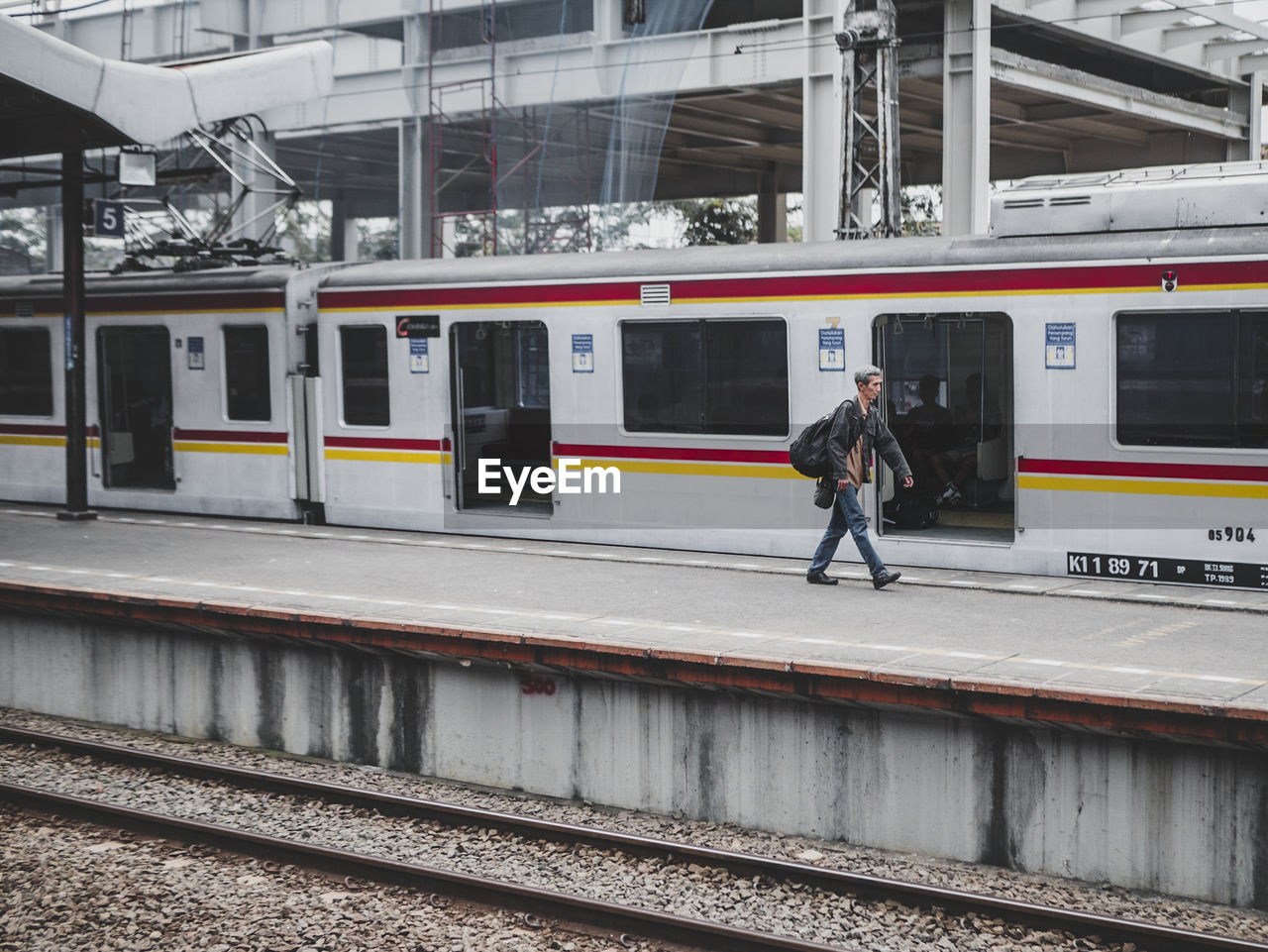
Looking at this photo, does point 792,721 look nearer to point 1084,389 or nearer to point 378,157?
point 1084,389

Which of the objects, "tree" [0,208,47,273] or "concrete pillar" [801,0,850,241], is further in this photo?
"tree" [0,208,47,273]

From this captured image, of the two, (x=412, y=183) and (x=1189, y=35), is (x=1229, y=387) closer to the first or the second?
(x=1189, y=35)

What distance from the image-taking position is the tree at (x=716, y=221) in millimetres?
45562

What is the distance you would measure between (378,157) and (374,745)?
26.4 m

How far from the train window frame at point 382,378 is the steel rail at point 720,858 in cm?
543

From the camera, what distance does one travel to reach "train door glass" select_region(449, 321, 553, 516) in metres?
15.0

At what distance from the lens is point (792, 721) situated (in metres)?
8.74

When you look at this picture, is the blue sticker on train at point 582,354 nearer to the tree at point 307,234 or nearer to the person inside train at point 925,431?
the person inside train at point 925,431

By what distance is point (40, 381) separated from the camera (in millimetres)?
17969

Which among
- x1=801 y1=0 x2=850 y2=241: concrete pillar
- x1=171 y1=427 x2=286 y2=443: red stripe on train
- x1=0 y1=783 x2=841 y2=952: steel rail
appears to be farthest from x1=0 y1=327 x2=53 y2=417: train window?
x1=801 y1=0 x2=850 y2=241: concrete pillar

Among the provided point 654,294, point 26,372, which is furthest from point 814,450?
point 26,372

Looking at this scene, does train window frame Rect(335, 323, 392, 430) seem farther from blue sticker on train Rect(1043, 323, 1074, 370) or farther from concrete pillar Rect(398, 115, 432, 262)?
concrete pillar Rect(398, 115, 432, 262)

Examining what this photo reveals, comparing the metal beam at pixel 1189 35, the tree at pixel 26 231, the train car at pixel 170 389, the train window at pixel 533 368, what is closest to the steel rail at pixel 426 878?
the train window at pixel 533 368

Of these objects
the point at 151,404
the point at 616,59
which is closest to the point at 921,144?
the point at 616,59
